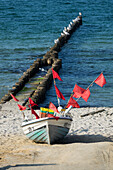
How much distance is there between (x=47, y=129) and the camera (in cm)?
1292

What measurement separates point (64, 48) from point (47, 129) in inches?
1064

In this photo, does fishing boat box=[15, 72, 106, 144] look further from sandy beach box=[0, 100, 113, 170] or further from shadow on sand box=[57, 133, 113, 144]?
shadow on sand box=[57, 133, 113, 144]

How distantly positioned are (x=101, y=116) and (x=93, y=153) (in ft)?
18.7

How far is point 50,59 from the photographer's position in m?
30.2

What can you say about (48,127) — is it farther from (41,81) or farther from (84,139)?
(41,81)

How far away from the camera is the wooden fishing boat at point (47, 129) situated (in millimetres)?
12883

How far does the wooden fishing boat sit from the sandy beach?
237 millimetres

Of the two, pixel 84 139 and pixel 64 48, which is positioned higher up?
pixel 84 139

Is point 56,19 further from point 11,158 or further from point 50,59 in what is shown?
point 11,158

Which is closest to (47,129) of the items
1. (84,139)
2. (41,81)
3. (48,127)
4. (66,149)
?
(48,127)

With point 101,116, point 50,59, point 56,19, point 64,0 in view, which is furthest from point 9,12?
point 101,116

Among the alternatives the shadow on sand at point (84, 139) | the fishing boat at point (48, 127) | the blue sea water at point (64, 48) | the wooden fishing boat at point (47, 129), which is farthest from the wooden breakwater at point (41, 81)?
the wooden fishing boat at point (47, 129)

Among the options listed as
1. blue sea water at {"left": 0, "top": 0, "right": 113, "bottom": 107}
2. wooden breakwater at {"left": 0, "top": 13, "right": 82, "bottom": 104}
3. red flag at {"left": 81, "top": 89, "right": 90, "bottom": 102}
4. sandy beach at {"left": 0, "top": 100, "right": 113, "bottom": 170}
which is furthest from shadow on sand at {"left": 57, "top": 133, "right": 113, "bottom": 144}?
blue sea water at {"left": 0, "top": 0, "right": 113, "bottom": 107}

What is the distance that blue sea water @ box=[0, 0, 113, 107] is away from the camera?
2497 cm
